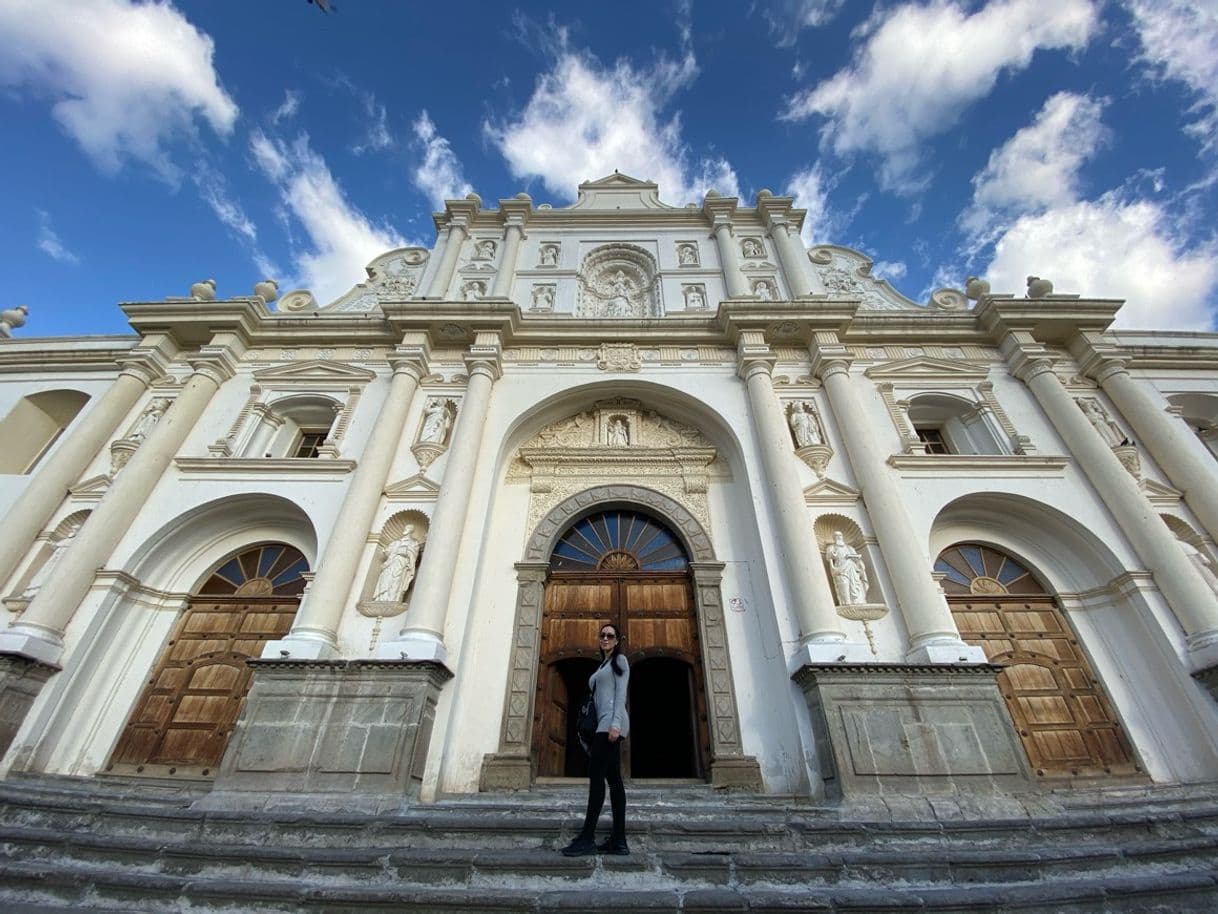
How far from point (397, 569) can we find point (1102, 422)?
1168cm

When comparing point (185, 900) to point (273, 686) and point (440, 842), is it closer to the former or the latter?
point (440, 842)

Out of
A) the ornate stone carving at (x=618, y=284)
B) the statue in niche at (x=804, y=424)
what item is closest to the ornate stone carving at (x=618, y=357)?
the ornate stone carving at (x=618, y=284)

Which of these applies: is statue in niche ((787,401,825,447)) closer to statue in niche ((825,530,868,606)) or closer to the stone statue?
statue in niche ((825,530,868,606))

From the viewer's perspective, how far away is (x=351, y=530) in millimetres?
7633

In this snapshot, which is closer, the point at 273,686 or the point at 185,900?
the point at 185,900

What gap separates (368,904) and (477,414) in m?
6.64

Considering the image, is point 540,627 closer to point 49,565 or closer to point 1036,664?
point 1036,664

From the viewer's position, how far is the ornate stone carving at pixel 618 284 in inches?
467

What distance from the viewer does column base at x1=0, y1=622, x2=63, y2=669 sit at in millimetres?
6562

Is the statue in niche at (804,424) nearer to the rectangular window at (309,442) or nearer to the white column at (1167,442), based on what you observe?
the white column at (1167,442)

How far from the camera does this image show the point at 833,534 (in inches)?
314

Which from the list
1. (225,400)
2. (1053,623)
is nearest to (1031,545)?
(1053,623)

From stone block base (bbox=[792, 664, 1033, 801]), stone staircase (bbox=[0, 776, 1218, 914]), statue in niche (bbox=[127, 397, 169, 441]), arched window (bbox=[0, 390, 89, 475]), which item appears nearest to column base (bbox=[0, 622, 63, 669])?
stone staircase (bbox=[0, 776, 1218, 914])

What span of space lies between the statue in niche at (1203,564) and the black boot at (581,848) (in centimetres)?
907
